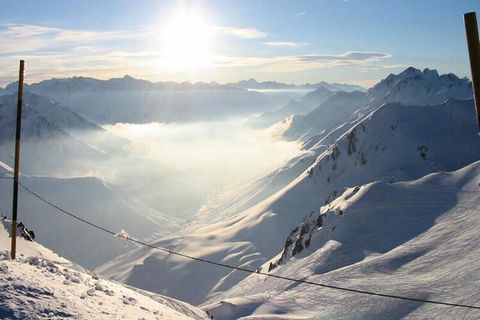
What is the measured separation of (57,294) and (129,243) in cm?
18447

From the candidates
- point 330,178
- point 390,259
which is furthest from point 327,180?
point 390,259

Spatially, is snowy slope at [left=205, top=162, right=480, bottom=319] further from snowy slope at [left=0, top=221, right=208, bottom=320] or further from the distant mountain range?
the distant mountain range

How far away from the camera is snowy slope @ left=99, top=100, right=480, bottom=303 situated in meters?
115

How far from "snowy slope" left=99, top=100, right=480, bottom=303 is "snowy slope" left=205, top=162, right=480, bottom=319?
59138 millimetres

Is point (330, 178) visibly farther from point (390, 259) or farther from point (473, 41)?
point (473, 41)

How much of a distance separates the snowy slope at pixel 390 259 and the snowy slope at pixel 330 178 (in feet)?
194

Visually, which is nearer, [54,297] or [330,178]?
[54,297]

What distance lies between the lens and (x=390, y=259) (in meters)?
38.2

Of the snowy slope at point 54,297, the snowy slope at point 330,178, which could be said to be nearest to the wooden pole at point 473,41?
the snowy slope at point 54,297

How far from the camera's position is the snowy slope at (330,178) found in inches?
4532

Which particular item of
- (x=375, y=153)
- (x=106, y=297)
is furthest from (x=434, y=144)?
(x=106, y=297)

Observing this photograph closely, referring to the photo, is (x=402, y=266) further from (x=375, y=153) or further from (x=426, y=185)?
(x=375, y=153)

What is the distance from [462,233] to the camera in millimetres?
38125

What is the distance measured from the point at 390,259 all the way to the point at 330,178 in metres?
107
